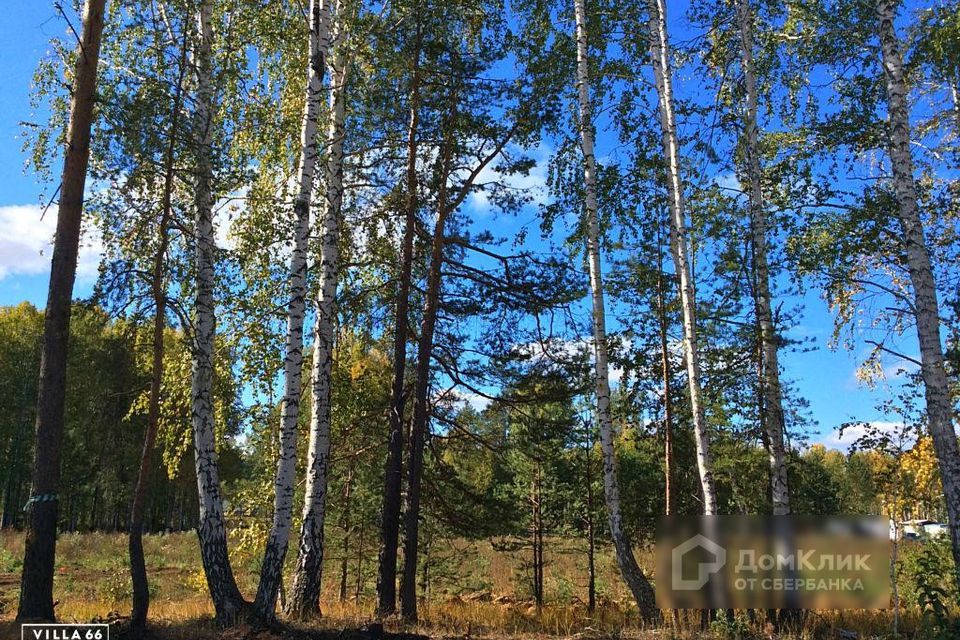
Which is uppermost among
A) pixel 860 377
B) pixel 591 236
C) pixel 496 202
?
pixel 496 202

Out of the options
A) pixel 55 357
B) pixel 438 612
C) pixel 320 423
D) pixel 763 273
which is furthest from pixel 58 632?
pixel 763 273

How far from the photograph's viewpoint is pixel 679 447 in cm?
1520

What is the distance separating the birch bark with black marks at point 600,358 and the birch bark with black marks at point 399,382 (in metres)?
2.81

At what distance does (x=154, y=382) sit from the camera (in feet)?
19.9

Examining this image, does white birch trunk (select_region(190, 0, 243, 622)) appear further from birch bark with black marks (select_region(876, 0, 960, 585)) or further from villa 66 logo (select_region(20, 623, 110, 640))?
birch bark with black marks (select_region(876, 0, 960, 585))

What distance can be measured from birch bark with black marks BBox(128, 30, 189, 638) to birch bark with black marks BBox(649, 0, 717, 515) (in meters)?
7.08

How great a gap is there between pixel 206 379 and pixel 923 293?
9413 millimetres

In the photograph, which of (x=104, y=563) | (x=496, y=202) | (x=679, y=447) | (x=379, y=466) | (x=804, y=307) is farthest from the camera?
Result: (x=104, y=563)

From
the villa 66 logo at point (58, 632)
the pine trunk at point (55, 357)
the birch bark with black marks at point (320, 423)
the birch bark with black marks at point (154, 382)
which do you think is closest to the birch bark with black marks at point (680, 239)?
the birch bark with black marks at point (320, 423)

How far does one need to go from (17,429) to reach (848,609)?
1448 inches

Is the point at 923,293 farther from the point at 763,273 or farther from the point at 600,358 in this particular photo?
the point at 600,358

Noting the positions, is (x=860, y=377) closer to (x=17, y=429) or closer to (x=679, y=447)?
(x=679, y=447)

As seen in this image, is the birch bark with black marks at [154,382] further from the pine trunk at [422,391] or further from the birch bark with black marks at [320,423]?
the pine trunk at [422,391]

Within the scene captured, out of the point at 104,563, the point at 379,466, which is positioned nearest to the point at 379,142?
the point at 379,466
